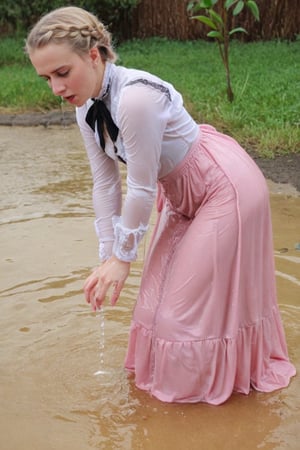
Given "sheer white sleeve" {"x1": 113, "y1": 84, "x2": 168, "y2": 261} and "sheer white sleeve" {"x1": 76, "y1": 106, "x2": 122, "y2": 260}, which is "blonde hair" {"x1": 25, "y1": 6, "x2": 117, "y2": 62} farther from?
"sheer white sleeve" {"x1": 76, "y1": 106, "x2": 122, "y2": 260}

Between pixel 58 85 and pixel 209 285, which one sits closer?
pixel 58 85

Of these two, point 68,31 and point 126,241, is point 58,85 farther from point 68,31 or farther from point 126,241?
point 126,241

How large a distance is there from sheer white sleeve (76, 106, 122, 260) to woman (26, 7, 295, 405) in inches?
0.4

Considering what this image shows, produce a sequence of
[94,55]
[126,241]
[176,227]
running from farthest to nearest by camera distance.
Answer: [176,227] → [126,241] → [94,55]

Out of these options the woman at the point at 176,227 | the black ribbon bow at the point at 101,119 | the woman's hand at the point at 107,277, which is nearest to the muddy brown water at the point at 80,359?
the woman at the point at 176,227

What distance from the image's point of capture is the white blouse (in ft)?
8.15

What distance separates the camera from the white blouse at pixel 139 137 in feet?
8.15

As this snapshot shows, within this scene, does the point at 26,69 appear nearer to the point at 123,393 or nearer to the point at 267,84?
the point at 267,84

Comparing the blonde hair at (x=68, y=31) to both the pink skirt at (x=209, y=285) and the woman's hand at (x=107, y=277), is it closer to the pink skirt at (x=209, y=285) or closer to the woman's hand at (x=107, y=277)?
the pink skirt at (x=209, y=285)

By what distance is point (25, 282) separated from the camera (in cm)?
415

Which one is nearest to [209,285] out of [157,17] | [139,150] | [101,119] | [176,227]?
[176,227]

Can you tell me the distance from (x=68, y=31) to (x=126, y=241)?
721mm

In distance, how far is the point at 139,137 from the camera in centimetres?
249

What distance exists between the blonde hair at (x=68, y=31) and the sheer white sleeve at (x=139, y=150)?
200mm
